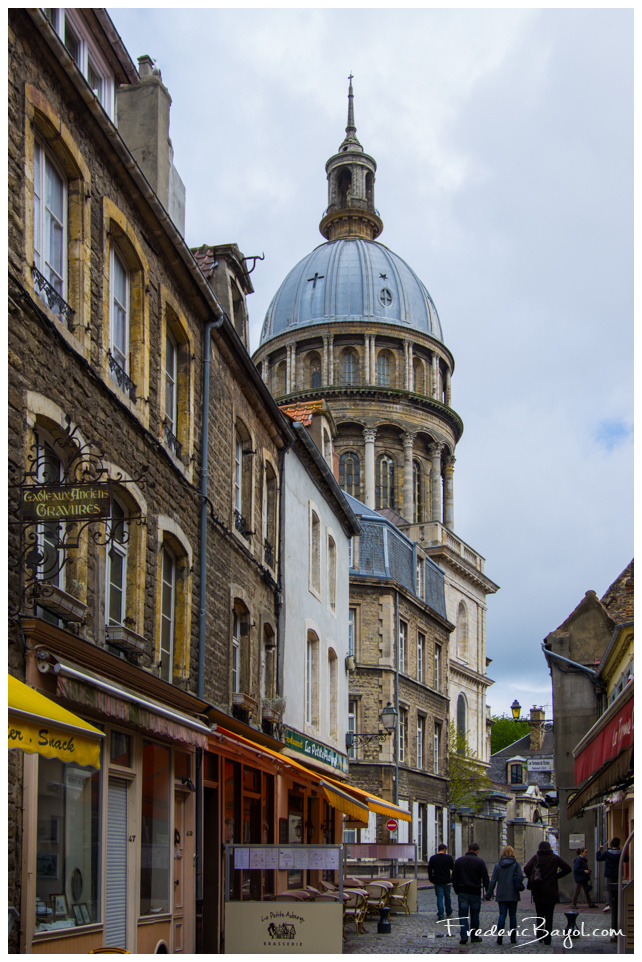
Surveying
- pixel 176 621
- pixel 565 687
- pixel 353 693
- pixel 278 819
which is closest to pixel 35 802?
pixel 176 621

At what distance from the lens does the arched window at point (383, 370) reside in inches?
2800

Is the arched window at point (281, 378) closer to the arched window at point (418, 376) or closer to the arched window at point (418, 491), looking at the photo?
the arched window at point (418, 376)

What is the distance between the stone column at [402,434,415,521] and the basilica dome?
23.7ft

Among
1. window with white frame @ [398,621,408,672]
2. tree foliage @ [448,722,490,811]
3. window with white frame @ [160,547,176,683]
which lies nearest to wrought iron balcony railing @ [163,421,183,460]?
window with white frame @ [160,547,176,683]

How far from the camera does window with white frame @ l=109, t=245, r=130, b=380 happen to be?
1205 cm

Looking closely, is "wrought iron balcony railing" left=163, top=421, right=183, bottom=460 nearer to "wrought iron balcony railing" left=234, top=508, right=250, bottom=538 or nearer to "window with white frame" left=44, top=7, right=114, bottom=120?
"wrought iron balcony railing" left=234, top=508, right=250, bottom=538

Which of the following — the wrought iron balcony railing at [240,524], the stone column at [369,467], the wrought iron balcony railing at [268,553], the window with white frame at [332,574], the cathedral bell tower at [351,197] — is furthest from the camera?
the cathedral bell tower at [351,197]

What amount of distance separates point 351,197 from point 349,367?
1659 centimetres

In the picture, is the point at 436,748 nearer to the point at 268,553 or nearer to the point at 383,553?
the point at 383,553

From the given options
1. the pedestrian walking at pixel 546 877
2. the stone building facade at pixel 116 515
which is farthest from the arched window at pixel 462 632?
the pedestrian walking at pixel 546 877

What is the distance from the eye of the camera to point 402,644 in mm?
41312

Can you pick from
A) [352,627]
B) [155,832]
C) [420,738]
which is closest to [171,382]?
[155,832]

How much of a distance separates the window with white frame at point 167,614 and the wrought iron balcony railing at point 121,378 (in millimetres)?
2181

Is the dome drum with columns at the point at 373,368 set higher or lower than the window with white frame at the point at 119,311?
higher
